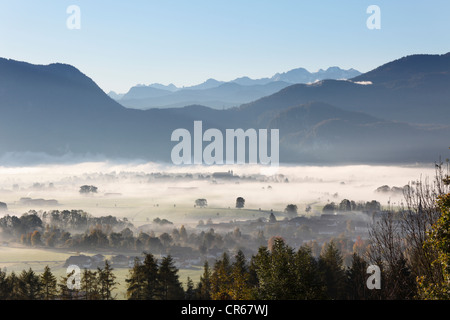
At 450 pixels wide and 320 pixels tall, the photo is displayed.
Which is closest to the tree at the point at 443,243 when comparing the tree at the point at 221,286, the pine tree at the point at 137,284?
the tree at the point at 221,286

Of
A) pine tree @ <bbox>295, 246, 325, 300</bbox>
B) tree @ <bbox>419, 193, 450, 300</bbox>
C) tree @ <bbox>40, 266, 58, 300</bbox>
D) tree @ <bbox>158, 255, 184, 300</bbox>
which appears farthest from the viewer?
tree @ <bbox>40, 266, 58, 300</bbox>

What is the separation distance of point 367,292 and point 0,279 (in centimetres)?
6540

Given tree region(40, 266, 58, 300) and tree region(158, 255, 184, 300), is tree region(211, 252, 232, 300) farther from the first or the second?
tree region(40, 266, 58, 300)

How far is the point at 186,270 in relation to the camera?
7534 inches

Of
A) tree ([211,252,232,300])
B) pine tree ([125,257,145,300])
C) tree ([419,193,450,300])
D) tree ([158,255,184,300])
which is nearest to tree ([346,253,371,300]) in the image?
tree ([211,252,232,300])

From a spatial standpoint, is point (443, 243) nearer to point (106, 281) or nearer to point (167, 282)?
point (167, 282)

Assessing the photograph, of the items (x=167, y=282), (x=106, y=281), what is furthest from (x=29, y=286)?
(x=167, y=282)

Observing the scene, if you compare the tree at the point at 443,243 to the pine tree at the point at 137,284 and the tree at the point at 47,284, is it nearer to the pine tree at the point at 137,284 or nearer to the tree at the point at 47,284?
the pine tree at the point at 137,284

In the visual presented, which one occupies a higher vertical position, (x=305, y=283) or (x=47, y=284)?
(x=305, y=283)

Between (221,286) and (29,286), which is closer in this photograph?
(221,286)

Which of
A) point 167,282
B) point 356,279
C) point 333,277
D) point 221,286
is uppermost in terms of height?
point 221,286

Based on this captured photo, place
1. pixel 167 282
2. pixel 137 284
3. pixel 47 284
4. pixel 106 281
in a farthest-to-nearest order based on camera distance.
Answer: pixel 47 284
pixel 106 281
pixel 167 282
pixel 137 284
